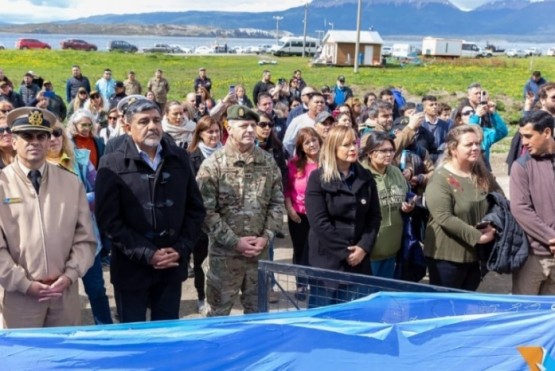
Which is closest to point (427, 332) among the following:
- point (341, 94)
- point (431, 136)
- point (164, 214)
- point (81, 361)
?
point (81, 361)

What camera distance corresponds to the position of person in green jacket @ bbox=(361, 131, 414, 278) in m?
5.37

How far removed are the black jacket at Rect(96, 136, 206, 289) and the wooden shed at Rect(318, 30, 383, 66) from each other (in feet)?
193

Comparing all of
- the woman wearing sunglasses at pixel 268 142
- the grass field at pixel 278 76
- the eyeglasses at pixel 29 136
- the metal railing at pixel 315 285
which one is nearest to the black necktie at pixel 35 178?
the eyeglasses at pixel 29 136

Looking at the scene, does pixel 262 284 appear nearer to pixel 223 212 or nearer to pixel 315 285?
pixel 315 285

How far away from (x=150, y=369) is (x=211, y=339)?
0.33 metres

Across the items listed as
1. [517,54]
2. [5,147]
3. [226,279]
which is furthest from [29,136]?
[517,54]

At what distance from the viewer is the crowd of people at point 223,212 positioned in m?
3.98

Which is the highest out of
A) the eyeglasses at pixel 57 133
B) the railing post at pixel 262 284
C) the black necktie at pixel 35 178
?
the eyeglasses at pixel 57 133

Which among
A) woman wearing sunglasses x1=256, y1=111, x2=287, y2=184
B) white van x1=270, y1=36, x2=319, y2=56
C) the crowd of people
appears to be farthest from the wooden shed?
the crowd of people

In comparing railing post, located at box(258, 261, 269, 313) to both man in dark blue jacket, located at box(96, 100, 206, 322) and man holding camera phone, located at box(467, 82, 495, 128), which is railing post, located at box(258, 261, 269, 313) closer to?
man in dark blue jacket, located at box(96, 100, 206, 322)

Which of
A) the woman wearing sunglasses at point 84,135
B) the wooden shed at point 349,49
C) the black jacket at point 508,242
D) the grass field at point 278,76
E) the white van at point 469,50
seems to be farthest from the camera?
the white van at point 469,50

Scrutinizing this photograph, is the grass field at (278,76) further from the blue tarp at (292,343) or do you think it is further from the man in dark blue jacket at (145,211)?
the blue tarp at (292,343)

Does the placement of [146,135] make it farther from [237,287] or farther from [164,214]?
[237,287]

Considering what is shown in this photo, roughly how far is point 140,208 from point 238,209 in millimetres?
942
